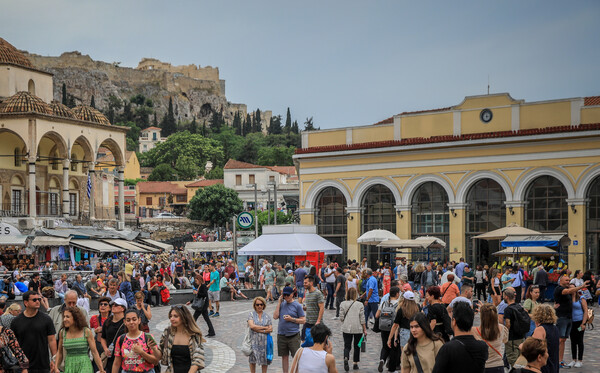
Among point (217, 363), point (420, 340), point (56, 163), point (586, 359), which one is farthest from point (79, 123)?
point (420, 340)

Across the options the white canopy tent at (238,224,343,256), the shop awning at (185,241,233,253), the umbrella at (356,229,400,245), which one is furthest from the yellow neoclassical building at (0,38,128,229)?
the white canopy tent at (238,224,343,256)

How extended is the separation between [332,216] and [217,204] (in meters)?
51.4

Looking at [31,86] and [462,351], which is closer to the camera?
[462,351]

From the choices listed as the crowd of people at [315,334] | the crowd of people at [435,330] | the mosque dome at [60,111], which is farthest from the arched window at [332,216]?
the crowd of people at [315,334]

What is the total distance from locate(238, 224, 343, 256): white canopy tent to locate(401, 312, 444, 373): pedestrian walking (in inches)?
580

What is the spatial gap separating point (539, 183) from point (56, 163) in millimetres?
27723

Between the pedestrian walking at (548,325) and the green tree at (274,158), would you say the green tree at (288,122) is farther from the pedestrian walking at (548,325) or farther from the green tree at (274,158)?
the pedestrian walking at (548,325)

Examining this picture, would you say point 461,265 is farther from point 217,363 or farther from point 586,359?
point 217,363

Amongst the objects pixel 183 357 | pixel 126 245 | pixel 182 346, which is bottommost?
pixel 126 245

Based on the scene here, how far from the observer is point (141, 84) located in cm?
18000

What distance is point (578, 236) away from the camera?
103ft

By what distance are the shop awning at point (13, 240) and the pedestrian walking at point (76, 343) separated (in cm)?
2680

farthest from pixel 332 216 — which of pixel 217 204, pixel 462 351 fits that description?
pixel 217 204

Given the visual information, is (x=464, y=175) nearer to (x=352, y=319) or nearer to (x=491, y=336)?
(x=352, y=319)
